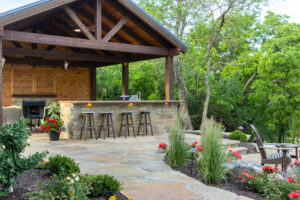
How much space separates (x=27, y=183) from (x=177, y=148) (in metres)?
2.17

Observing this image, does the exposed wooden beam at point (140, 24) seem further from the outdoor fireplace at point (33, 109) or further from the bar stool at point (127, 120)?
the outdoor fireplace at point (33, 109)

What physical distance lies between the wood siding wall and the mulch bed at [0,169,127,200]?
27.7ft

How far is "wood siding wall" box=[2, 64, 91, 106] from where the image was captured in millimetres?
11227

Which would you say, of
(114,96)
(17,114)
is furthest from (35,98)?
(114,96)

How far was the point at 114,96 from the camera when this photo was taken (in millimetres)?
17500

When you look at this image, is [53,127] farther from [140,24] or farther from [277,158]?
[277,158]

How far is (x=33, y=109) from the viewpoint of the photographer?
33.3 ft

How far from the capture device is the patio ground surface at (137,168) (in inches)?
129

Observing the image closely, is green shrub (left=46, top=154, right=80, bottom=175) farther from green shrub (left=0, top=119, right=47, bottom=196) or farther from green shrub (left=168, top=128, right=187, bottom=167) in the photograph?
green shrub (left=168, top=128, right=187, bottom=167)

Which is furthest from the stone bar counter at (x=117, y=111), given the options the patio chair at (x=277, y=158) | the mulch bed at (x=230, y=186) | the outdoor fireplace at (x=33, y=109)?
the mulch bed at (x=230, y=186)

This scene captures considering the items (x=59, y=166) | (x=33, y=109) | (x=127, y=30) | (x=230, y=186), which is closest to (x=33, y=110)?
(x=33, y=109)

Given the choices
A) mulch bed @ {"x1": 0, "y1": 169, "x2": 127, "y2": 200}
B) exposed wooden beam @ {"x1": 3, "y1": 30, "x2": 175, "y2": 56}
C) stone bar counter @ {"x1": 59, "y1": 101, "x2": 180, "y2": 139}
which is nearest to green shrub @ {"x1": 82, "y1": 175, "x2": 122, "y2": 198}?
mulch bed @ {"x1": 0, "y1": 169, "x2": 127, "y2": 200}

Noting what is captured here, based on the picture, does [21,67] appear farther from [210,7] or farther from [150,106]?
[210,7]

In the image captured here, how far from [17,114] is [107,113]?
279 centimetres
